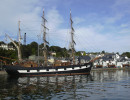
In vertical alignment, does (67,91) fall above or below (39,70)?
below

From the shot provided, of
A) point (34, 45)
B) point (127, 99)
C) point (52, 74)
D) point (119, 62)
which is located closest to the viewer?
point (127, 99)

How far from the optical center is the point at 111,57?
12081 cm

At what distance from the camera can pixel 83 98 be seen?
1739 centimetres

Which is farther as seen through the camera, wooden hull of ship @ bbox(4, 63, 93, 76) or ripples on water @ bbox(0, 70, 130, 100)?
wooden hull of ship @ bbox(4, 63, 93, 76)

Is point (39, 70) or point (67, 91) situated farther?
point (39, 70)

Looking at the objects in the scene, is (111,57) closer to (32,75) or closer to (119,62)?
(119,62)

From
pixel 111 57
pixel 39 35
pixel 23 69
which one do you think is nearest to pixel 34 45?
pixel 111 57

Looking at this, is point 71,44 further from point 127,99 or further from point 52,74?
point 127,99

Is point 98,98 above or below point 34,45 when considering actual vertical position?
below

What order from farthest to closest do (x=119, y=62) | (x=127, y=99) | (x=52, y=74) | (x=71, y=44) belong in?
(x=119, y=62)
(x=71, y=44)
(x=52, y=74)
(x=127, y=99)

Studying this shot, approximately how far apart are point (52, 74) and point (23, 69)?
378 inches

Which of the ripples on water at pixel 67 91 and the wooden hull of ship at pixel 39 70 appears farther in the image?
the wooden hull of ship at pixel 39 70

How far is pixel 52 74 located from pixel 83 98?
35.8m

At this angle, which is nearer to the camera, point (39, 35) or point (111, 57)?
point (39, 35)
